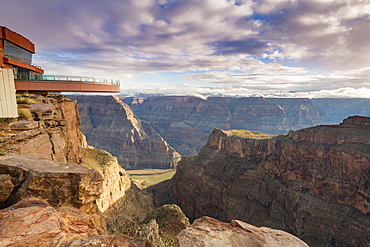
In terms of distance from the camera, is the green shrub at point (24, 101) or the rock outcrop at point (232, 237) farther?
the green shrub at point (24, 101)

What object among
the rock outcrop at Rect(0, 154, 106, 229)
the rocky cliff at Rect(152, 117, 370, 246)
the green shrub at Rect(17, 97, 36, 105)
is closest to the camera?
the rock outcrop at Rect(0, 154, 106, 229)

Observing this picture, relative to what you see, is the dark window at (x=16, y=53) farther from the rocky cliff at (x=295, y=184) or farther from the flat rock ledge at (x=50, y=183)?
the rocky cliff at (x=295, y=184)

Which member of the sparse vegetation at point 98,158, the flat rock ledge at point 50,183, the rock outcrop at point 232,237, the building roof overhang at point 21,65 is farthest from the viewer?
the sparse vegetation at point 98,158

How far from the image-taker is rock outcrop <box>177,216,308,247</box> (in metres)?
8.30

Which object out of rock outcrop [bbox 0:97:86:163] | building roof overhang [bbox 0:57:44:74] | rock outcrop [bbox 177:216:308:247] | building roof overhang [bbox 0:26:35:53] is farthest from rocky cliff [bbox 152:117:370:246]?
building roof overhang [bbox 0:26:35:53]

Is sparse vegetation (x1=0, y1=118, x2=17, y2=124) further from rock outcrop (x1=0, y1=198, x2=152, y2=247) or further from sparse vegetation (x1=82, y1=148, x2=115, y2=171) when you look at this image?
sparse vegetation (x1=82, y1=148, x2=115, y2=171)

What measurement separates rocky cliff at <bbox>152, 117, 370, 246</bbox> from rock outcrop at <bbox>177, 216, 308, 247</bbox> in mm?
53802

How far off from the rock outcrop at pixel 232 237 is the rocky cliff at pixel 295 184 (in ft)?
177

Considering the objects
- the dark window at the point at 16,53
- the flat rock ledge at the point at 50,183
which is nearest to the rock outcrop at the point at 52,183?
the flat rock ledge at the point at 50,183

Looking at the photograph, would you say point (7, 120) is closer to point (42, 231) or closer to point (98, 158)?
point (42, 231)

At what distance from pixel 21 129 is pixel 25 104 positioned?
27.1 feet

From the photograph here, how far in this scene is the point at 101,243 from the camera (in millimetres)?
7324

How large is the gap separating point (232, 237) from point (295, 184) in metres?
64.6

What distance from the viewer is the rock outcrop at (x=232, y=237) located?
8.30 m
